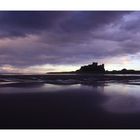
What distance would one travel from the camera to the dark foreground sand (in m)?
2.32

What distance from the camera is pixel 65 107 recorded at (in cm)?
236

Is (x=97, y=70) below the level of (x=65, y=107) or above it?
above

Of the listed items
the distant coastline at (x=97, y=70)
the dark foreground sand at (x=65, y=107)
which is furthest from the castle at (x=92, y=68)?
the dark foreground sand at (x=65, y=107)

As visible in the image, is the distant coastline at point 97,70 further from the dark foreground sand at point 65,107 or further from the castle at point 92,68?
the dark foreground sand at point 65,107

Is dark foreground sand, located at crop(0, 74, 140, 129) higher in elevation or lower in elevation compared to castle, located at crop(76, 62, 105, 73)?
lower

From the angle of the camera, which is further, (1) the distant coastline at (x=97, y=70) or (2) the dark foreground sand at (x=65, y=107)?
(1) the distant coastline at (x=97, y=70)

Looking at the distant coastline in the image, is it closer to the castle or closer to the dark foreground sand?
the castle

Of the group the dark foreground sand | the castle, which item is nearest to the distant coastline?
the castle

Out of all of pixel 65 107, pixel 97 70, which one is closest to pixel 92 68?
pixel 97 70

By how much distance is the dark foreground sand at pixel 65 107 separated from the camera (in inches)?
91.4

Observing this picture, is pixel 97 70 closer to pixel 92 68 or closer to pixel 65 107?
pixel 92 68

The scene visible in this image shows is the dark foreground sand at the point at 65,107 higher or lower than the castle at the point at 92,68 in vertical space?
lower
